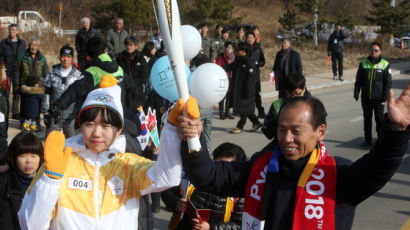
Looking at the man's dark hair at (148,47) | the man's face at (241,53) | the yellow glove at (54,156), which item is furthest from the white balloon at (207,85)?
the man's face at (241,53)

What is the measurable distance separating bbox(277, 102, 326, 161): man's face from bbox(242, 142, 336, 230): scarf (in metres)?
0.05

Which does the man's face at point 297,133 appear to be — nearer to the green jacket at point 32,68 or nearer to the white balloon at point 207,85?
the white balloon at point 207,85

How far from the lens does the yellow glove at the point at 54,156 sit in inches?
91.5

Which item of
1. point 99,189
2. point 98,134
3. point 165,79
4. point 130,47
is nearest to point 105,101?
point 98,134

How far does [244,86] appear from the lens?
10.2 metres

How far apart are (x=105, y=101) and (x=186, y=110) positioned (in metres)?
0.74

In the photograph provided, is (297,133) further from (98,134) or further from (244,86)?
(244,86)

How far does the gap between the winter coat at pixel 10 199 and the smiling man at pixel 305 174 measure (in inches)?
74.3

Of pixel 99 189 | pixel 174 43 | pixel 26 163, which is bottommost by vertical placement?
pixel 26 163

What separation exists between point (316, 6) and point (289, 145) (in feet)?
88.4

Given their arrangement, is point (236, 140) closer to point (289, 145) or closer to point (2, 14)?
point (289, 145)

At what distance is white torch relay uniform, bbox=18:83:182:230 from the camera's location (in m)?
2.41

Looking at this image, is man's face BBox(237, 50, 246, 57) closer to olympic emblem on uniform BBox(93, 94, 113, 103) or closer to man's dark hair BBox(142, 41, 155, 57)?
man's dark hair BBox(142, 41, 155, 57)

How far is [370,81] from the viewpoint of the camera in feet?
28.9
